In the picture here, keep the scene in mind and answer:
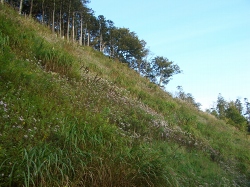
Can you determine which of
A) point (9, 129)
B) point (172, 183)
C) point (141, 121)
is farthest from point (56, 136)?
point (141, 121)

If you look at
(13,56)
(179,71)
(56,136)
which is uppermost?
(179,71)

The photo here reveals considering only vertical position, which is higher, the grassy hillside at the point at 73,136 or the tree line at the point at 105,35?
the tree line at the point at 105,35

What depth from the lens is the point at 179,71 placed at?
149 feet

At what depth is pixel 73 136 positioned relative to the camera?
11.2ft

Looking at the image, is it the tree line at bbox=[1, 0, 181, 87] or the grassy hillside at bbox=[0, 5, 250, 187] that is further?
the tree line at bbox=[1, 0, 181, 87]

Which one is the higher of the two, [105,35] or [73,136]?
[105,35]

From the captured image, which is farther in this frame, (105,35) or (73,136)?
(105,35)

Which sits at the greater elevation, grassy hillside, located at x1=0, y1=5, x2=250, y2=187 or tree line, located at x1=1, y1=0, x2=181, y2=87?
tree line, located at x1=1, y1=0, x2=181, y2=87

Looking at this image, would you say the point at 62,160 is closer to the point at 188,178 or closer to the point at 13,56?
the point at 188,178

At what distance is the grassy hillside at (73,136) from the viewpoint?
8.86ft

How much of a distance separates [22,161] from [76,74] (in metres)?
4.54

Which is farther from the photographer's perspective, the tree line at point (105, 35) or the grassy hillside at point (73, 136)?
the tree line at point (105, 35)

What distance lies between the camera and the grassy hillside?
8.86 feet

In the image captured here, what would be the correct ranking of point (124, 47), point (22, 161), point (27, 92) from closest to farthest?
point (22, 161), point (27, 92), point (124, 47)
